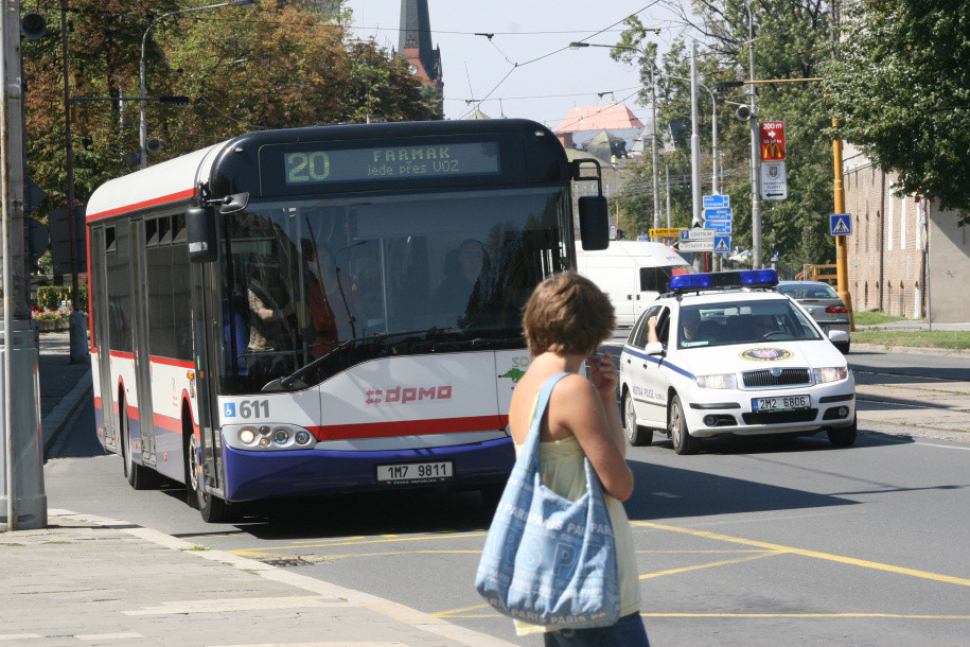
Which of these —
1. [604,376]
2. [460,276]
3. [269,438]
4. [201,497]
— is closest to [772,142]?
[201,497]

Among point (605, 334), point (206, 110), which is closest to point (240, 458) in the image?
point (605, 334)

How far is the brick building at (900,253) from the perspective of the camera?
49.3 metres

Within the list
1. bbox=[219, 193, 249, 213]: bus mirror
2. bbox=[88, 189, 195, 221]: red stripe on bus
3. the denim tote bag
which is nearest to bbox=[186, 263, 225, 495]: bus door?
bbox=[219, 193, 249, 213]: bus mirror

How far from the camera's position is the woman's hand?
13.8 feet

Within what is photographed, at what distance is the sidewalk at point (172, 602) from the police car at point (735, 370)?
614 centimetres

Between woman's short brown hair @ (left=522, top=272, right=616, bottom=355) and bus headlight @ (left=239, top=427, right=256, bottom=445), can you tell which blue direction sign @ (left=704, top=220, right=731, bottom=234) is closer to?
bus headlight @ (left=239, top=427, right=256, bottom=445)

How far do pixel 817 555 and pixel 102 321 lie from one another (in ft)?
28.5

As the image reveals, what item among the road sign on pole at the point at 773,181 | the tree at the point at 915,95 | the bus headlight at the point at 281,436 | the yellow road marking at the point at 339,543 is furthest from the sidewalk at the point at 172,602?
the road sign on pole at the point at 773,181

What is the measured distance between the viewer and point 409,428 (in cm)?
1056

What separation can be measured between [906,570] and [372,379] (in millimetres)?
3805

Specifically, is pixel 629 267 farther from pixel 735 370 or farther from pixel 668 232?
pixel 735 370

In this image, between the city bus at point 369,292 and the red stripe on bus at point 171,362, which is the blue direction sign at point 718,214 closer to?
the red stripe on bus at point 171,362

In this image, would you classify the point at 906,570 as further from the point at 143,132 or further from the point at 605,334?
the point at 143,132

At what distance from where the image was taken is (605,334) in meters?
4.28
